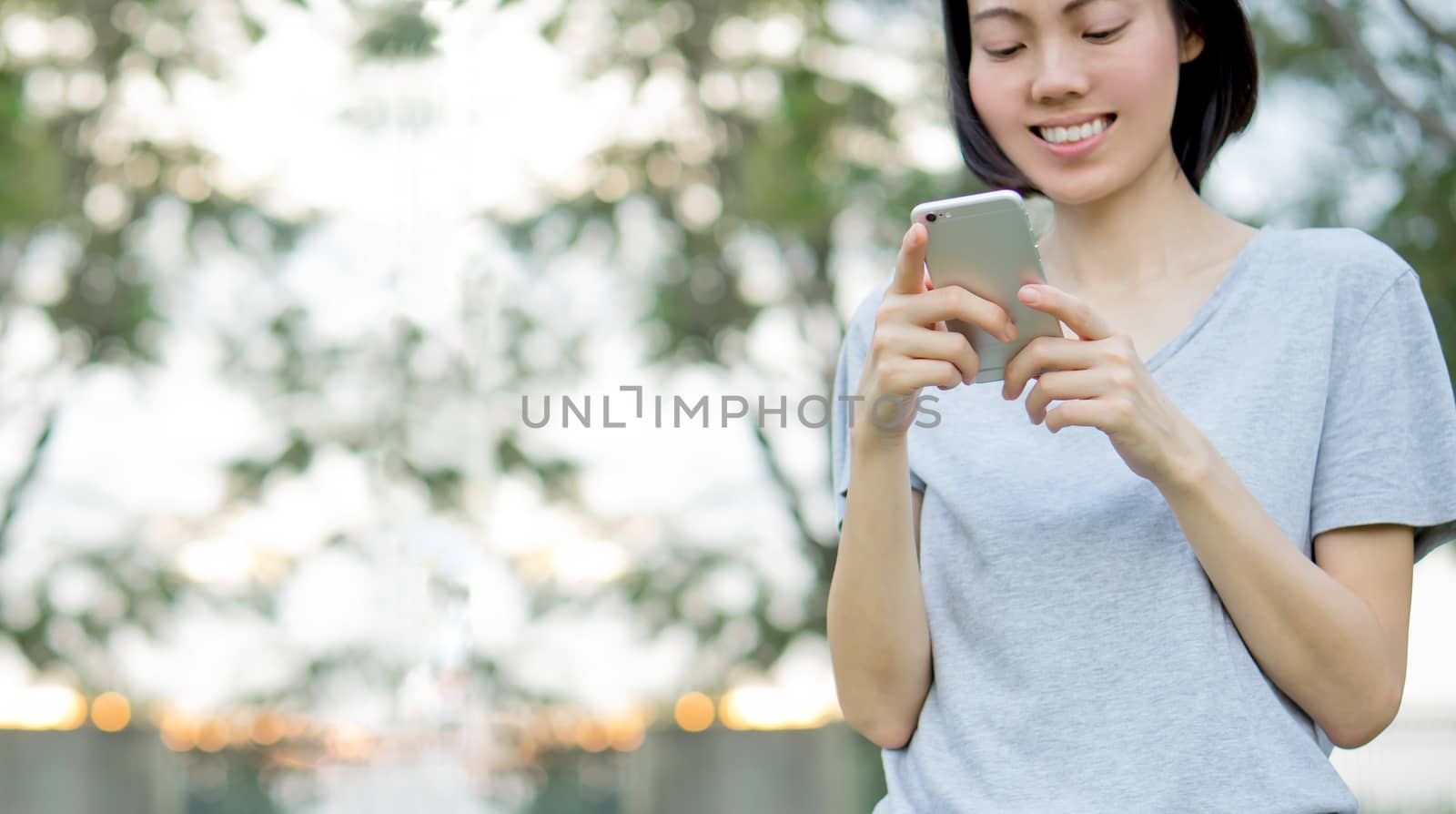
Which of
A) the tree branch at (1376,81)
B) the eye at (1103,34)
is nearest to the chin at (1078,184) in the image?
the eye at (1103,34)

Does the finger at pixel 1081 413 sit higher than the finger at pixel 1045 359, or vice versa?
the finger at pixel 1045 359

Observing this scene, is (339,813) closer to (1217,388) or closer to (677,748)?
(677,748)

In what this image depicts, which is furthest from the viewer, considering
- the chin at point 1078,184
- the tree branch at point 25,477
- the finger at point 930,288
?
the tree branch at point 25,477

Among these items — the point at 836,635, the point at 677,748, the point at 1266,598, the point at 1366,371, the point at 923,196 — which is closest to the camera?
the point at 1266,598

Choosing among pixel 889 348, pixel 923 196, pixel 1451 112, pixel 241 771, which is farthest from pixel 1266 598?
pixel 241 771

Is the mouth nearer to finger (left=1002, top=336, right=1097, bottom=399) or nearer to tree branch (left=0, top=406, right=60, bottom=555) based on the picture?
finger (left=1002, top=336, right=1097, bottom=399)

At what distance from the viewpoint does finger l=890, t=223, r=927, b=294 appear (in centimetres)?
113

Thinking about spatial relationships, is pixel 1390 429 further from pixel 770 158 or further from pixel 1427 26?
pixel 770 158

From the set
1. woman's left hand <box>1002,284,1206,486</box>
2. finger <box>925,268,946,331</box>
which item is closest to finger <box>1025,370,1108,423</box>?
woman's left hand <box>1002,284,1206,486</box>

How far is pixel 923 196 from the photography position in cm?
721

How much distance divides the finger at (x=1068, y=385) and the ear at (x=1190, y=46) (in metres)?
0.49

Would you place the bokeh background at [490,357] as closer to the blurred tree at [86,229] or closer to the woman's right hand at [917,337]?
the blurred tree at [86,229]

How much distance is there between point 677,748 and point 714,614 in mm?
1295

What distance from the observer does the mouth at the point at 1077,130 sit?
1296 mm
